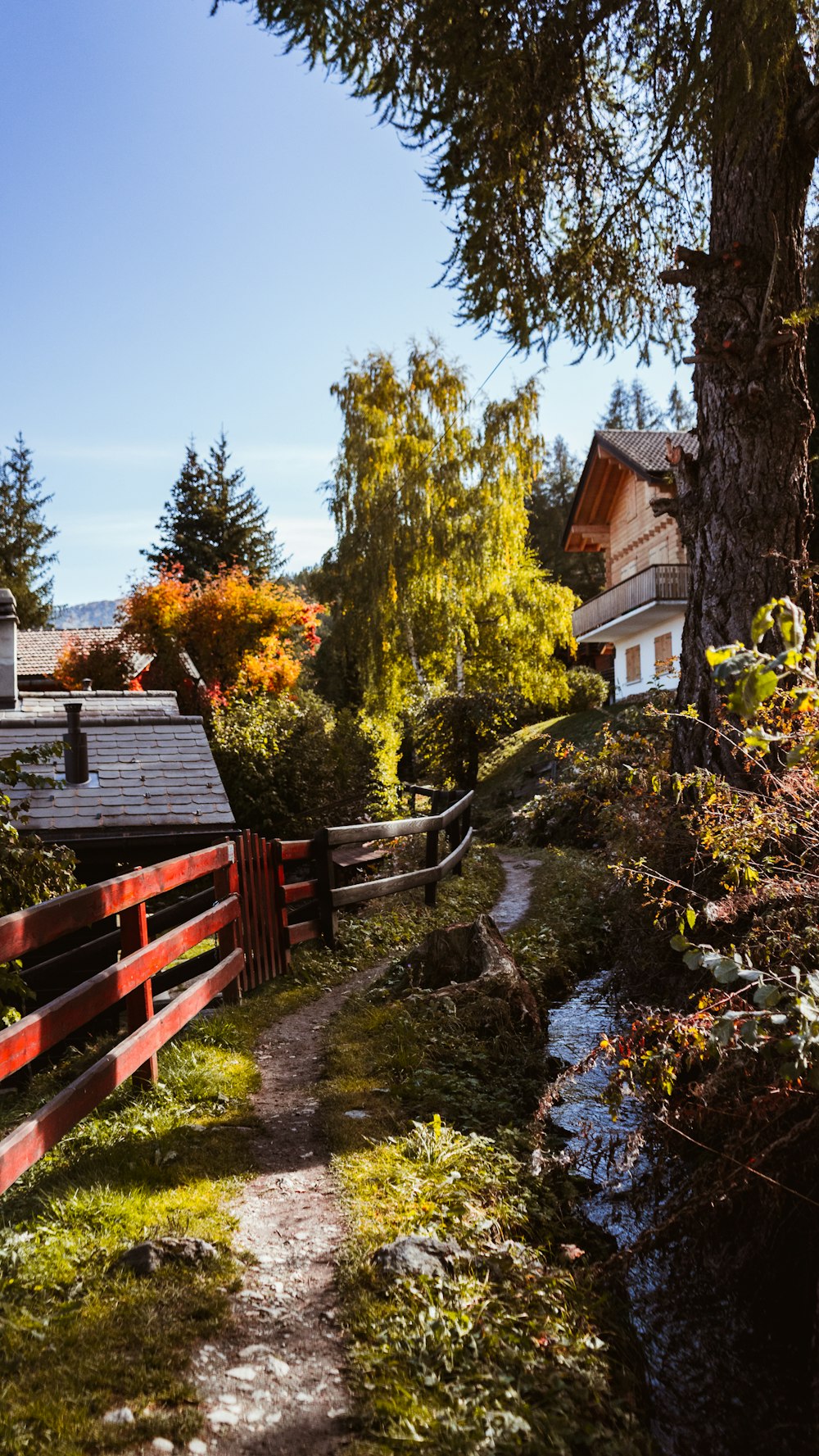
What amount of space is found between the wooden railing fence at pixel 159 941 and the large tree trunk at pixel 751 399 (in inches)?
133

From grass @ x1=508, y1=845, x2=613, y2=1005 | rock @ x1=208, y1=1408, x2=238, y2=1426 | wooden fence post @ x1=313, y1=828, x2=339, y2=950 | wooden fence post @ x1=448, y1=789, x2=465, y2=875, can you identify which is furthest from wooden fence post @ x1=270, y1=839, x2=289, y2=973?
rock @ x1=208, y1=1408, x2=238, y2=1426

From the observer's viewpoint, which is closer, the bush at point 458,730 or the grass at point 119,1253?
the grass at point 119,1253

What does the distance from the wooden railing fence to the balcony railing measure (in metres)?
18.5

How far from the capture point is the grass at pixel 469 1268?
9.34 ft

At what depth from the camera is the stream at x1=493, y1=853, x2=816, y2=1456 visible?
320 centimetres

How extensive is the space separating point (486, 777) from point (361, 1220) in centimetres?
2557

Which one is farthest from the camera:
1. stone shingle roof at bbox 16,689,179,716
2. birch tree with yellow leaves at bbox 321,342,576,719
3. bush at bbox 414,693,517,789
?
birch tree with yellow leaves at bbox 321,342,576,719

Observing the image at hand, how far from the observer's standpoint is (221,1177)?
14.1 feet

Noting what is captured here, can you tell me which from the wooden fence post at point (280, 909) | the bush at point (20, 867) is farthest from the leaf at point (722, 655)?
the wooden fence post at point (280, 909)

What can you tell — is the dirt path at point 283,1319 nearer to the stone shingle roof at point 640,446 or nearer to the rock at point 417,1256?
the rock at point 417,1256

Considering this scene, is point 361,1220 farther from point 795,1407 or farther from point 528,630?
point 528,630

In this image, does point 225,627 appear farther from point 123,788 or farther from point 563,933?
point 563,933

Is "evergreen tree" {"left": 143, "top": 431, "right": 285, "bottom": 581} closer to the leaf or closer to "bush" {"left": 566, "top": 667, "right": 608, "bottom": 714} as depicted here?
"bush" {"left": 566, "top": 667, "right": 608, "bottom": 714}

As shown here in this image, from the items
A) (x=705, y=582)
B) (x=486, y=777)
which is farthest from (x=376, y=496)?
(x=705, y=582)
